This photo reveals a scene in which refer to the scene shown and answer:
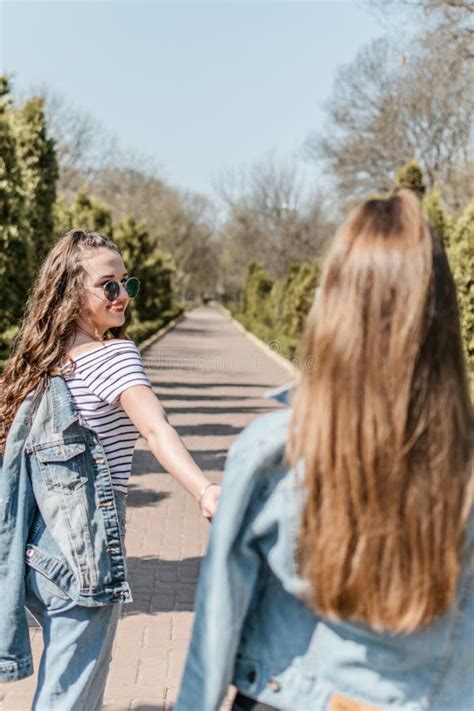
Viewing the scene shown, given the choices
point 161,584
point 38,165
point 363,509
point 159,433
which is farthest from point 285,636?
point 38,165

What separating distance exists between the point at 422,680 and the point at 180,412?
38.0ft

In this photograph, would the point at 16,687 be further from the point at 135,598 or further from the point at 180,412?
the point at 180,412

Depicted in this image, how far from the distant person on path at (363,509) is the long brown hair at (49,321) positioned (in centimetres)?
94

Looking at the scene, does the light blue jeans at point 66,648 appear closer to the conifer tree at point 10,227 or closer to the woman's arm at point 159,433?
A: the woman's arm at point 159,433

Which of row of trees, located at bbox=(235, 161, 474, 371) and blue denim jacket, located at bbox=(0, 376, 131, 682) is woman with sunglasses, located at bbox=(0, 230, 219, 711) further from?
row of trees, located at bbox=(235, 161, 474, 371)

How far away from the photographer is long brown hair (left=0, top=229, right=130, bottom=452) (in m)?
2.32

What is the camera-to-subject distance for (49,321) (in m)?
2.40

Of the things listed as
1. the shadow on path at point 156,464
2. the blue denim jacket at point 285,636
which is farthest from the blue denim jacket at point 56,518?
the shadow on path at point 156,464

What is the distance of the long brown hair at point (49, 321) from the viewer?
2.32 metres

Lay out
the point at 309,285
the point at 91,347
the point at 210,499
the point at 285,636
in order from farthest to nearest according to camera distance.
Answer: the point at 309,285
the point at 91,347
the point at 210,499
the point at 285,636

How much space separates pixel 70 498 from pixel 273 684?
795 mm

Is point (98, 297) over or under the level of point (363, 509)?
over

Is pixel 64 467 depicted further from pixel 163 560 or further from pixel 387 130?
pixel 387 130

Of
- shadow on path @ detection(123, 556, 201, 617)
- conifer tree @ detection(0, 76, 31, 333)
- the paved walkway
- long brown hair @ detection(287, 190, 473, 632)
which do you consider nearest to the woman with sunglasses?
long brown hair @ detection(287, 190, 473, 632)
